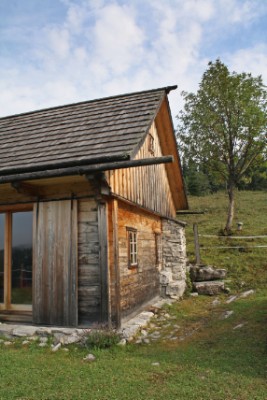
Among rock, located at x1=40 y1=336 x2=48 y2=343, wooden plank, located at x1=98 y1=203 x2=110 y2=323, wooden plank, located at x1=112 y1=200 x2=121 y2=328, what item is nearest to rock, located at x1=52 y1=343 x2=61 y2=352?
rock, located at x1=40 y1=336 x2=48 y2=343

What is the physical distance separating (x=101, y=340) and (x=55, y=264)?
182 centimetres

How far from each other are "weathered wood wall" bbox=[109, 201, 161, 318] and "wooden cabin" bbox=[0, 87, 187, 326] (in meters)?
0.02

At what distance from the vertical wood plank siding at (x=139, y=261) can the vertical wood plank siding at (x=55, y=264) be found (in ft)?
3.49

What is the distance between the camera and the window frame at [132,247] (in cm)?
775

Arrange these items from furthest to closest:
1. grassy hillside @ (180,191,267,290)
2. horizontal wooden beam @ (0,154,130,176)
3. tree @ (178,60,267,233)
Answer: tree @ (178,60,267,233)
grassy hillside @ (180,191,267,290)
horizontal wooden beam @ (0,154,130,176)

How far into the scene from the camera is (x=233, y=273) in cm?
1266

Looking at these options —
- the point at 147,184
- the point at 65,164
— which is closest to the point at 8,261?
the point at 65,164

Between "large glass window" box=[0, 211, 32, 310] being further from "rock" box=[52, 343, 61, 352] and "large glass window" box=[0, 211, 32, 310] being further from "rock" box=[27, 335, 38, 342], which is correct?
"rock" box=[52, 343, 61, 352]

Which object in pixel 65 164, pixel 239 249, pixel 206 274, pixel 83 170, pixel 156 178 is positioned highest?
pixel 156 178

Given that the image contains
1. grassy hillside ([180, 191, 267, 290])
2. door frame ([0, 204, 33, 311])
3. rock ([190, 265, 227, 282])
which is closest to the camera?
door frame ([0, 204, 33, 311])

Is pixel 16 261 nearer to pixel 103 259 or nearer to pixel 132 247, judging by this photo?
pixel 103 259

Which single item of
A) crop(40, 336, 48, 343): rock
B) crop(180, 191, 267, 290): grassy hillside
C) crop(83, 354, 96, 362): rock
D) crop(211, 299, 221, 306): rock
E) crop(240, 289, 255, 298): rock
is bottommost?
crop(211, 299, 221, 306): rock

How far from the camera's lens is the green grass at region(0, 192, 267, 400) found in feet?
13.1

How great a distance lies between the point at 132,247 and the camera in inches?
320
